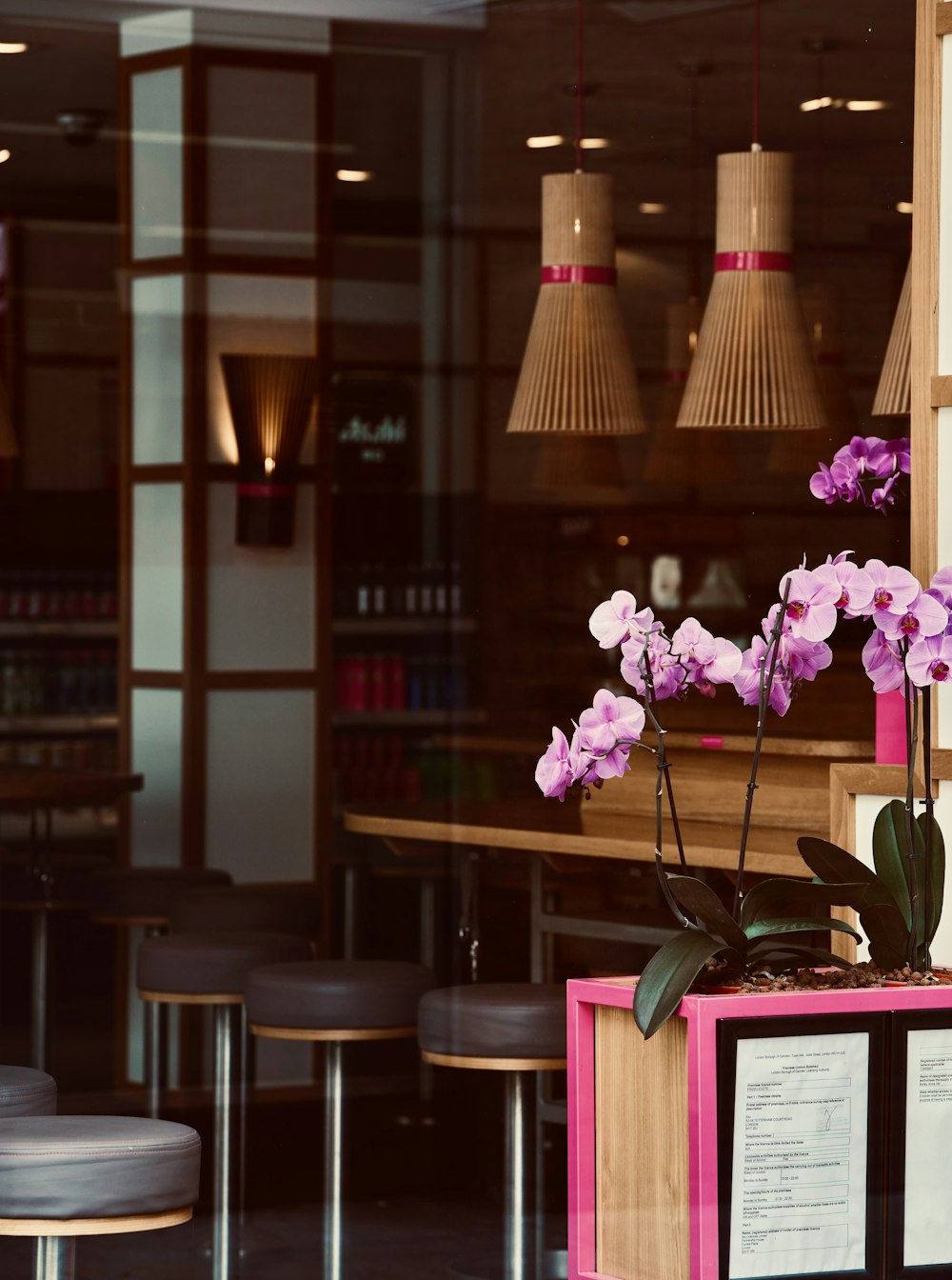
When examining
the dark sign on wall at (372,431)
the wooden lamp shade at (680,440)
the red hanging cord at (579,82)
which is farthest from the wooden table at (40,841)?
the wooden lamp shade at (680,440)

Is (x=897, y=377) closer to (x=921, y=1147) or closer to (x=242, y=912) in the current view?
(x=921, y=1147)

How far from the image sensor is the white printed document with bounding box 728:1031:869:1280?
6.95 ft

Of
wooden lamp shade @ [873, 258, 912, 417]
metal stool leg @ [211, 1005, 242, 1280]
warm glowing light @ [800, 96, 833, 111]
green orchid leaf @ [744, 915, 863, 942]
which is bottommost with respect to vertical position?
metal stool leg @ [211, 1005, 242, 1280]

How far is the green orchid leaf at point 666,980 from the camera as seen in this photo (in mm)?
2068

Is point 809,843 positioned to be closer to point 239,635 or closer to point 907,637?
point 907,637

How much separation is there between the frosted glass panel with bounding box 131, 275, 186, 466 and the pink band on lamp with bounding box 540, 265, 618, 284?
157cm

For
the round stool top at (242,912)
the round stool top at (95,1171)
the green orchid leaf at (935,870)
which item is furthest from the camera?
the round stool top at (242,912)

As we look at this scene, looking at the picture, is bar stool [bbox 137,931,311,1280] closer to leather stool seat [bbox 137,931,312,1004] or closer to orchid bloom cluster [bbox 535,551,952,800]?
leather stool seat [bbox 137,931,312,1004]

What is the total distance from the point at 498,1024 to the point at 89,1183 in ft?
3.30

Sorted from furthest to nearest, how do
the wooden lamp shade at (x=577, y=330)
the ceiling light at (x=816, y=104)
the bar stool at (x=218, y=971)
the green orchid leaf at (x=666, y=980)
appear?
the ceiling light at (x=816, y=104), the wooden lamp shade at (x=577, y=330), the bar stool at (x=218, y=971), the green orchid leaf at (x=666, y=980)

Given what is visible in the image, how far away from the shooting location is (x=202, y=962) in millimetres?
3914

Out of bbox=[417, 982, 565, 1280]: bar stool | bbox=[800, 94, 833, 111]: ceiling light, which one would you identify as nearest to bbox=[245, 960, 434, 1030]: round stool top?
bbox=[417, 982, 565, 1280]: bar stool

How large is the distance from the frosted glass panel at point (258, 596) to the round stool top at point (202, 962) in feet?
5.49

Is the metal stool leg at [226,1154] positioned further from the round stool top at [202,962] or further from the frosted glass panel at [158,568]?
the frosted glass panel at [158,568]
